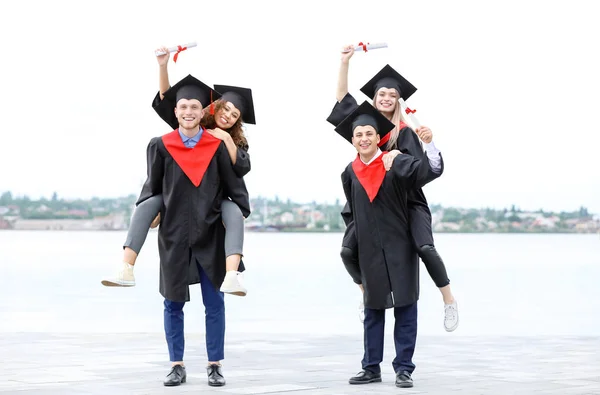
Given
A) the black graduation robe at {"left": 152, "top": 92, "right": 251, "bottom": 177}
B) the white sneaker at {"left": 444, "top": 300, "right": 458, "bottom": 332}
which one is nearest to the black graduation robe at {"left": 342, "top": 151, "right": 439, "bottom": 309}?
the white sneaker at {"left": 444, "top": 300, "right": 458, "bottom": 332}

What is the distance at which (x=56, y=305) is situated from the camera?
1802 cm

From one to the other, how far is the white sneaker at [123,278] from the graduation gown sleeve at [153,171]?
0.45m

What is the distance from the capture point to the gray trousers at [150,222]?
6.73m

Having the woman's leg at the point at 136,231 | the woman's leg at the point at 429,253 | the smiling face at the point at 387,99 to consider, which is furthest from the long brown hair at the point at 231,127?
the woman's leg at the point at 429,253

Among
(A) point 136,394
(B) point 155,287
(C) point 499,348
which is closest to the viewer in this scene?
(A) point 136,394

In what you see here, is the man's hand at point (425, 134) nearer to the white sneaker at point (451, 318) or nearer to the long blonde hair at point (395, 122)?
the long blonde hair at point (395, 122)

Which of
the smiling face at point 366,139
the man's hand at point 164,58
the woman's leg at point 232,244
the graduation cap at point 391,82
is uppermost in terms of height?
the man's hand at point 164,58

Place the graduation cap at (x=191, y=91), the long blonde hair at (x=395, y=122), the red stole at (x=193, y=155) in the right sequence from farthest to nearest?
the long blonde hair at (x=395, y=122) → the graduation cap at (x=191, y=91) → the red stole at (x=193, y=155)

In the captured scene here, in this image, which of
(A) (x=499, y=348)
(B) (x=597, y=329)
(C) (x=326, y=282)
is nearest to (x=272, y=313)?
(B) (x=597, y=329)

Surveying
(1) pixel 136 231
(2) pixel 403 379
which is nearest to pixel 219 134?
(1) pixel 136 231

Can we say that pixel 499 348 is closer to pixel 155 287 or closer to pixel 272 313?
pixel 272 313

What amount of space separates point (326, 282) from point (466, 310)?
1098 centimetres

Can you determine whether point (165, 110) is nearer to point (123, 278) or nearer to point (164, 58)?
point (164, 58)

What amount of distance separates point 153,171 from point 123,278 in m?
0.73
